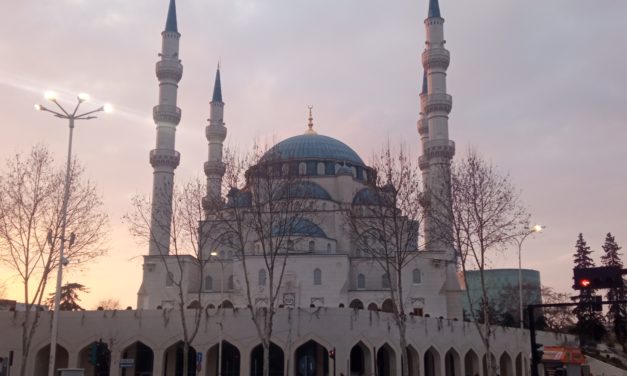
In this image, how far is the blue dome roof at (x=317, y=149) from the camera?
62.5 metres

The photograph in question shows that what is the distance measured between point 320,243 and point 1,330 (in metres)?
23.6

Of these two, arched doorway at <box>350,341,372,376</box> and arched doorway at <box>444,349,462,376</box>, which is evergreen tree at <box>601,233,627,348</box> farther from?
arched doorway at <box>350,341,372,376</box>

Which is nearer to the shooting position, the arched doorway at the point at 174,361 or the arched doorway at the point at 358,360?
the arched doorway at the point at 358,360

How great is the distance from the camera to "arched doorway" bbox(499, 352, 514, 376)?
50.3 meters

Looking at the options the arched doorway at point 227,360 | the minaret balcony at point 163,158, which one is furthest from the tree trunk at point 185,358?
the minaret balcony at point 163,158

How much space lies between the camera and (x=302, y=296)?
50.8m

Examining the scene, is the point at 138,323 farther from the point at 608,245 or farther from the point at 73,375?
Answer: the point at 608,245

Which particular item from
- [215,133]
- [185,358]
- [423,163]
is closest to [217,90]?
[215,133]

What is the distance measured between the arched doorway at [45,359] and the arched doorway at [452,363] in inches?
965

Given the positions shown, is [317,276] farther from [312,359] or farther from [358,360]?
[312,359]

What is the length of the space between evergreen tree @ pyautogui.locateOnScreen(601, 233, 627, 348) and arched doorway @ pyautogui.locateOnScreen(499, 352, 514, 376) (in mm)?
17983

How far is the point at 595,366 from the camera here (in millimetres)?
57844

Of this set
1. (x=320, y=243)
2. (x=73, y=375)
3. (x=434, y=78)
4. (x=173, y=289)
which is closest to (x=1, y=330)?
(x=173, y=289)

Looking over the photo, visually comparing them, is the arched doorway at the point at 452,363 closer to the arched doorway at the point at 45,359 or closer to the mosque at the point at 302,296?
the mosque at the point at 302,296
